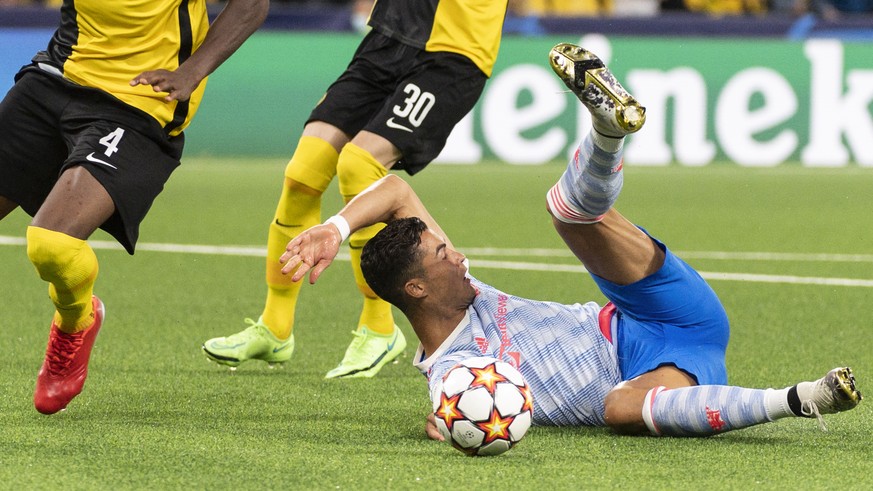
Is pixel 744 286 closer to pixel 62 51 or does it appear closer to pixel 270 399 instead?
pixel 270 399

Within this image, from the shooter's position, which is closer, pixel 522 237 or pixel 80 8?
pixel 80 8

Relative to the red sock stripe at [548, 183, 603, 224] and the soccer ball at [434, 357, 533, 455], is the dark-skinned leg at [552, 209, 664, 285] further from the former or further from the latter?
the soccer ball at [434, 357, 533, 455]

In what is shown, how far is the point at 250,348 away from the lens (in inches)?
238

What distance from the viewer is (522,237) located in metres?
10.9

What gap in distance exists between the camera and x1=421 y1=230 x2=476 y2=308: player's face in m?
4.75

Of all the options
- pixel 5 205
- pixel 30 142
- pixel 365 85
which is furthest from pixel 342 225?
pixel 365 85

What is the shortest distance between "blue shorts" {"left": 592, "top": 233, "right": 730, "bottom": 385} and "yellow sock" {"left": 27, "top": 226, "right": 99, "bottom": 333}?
1.74 m

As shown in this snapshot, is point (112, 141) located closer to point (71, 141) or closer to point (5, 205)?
point (71, 141)

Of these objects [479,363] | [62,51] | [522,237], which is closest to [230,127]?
[522,237]

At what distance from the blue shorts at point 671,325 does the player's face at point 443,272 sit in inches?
19.6

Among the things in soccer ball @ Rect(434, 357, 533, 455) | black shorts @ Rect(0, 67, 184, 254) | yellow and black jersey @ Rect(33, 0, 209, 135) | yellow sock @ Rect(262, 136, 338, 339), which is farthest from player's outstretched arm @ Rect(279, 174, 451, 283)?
yellow sock @ Rect(262, 136, 338, 339)

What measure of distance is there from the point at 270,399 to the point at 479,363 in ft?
3.95

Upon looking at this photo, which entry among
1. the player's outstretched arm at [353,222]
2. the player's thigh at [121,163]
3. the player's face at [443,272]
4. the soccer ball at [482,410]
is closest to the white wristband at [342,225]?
the player's outstretched arm at [353,222]

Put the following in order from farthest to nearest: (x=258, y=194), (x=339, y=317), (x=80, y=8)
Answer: (x=258, y=194)
(x=339, y=317)
(x=80, y=8)
